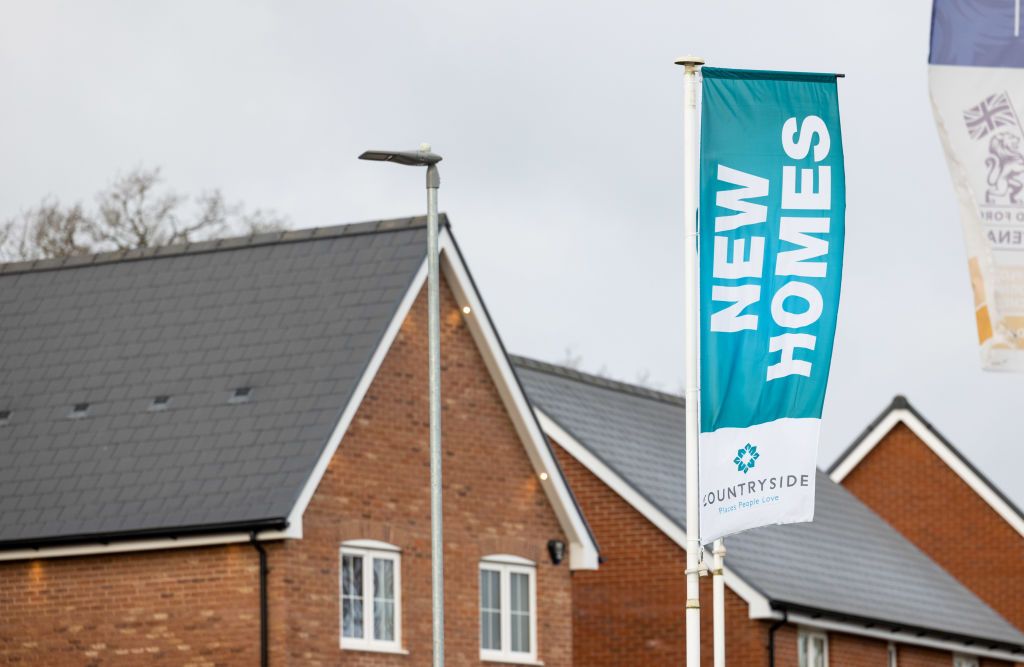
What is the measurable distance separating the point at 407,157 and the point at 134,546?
24.5ft

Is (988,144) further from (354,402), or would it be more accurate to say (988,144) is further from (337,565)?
(337,565)

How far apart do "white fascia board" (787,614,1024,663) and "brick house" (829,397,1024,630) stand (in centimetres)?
367

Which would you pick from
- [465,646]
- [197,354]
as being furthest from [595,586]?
[197,354]

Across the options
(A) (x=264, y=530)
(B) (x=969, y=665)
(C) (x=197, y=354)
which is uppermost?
(C) (x=197, y=354)

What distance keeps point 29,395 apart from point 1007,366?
17.0 m

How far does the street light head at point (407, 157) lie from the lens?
79.7ft

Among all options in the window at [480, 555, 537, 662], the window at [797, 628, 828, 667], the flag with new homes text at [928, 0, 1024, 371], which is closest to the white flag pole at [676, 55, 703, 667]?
the flag with new homes text at [928, 0, 1024, 371]

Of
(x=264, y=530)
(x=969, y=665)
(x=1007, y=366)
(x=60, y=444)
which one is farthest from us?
(x=969, y=665)

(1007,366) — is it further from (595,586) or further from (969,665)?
(969,665)

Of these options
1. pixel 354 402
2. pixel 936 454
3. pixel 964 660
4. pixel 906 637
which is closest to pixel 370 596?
pixel 354 402

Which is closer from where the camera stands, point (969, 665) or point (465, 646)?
point (465, 646)

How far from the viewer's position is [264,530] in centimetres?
2847

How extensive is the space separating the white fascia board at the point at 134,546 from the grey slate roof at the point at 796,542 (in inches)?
375

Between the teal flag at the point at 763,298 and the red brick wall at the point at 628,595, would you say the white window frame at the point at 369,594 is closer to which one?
the red brick wall at the point at 628,595
